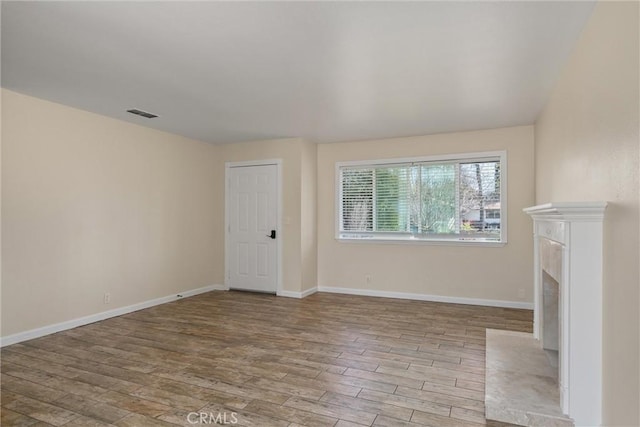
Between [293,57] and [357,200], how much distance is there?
336 cm

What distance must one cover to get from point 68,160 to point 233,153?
2.51m

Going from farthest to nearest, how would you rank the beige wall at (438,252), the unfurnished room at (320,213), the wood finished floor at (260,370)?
the beige wall at (438,252)
the wood finished floor at (260,370)
the unfurnished room at (320,213)

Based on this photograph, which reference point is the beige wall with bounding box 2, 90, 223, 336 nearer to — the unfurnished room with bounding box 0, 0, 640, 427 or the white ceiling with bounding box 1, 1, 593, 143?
the unfurnished room with bounding box 0, 0, 640, 427

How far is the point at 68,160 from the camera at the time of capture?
4.07 metres

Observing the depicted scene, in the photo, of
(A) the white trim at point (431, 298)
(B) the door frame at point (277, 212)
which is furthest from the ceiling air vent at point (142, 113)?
(A) the white trim at point (431, 298)

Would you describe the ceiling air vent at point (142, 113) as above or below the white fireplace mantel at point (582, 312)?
above

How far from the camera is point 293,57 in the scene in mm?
2795

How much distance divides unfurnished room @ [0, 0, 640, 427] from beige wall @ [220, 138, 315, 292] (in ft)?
0.12

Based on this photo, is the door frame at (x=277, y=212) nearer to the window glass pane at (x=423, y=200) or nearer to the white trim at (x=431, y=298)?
the white trim at (x=431, y=298)

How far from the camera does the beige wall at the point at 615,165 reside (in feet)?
5.33

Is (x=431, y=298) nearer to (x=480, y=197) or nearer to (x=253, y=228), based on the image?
(x=480, y=197)

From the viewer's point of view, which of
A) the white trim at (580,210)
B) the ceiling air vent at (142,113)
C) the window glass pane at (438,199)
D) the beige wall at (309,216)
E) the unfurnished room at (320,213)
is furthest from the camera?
the beige wall at (309,216)

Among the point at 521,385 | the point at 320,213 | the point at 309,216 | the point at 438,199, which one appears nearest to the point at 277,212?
the point at 309,216

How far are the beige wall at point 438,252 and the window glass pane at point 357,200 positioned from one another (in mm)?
205
